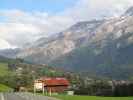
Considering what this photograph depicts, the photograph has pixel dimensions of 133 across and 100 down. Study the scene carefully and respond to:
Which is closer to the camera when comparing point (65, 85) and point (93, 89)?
point (93, 89)

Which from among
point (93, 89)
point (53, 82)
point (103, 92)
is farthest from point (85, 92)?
point (53, 82)

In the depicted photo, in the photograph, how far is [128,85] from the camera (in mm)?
75562

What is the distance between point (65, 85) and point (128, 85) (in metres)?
96.7

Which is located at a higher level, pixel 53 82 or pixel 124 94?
pixel 53 82

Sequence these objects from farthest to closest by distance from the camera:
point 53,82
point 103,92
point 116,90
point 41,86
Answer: point 53,82
point 103,92
point 116,90
point 41,86

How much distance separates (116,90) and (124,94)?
3.07 m

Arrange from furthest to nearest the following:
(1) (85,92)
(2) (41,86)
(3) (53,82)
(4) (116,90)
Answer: (3) (53,82) < (1) (85,92) < (4) (116,90) < (2) (41,86)

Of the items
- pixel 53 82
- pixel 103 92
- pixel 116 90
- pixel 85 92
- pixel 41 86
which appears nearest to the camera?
pixel 41 86

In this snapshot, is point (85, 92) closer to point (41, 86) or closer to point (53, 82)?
point (41, 86)

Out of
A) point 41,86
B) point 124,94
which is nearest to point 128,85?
point 124,94

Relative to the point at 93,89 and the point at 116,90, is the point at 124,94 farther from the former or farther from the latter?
the point at 93,89

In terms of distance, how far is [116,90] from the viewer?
78.1 meters

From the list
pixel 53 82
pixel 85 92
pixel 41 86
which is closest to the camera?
pixel 41 86

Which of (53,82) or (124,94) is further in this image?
(53,82)
